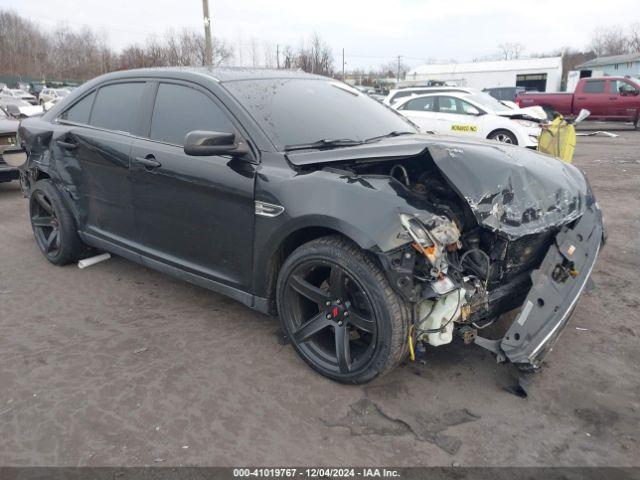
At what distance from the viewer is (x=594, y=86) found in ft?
63.7

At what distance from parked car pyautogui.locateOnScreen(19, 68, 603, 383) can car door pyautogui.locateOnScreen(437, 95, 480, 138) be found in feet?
26.6

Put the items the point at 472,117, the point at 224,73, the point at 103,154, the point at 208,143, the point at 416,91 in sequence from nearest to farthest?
the point at 208,143 < the point at 224,73 < the point at 103,154 < the point at 472,117 < the point at 416,91

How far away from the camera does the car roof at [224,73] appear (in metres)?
3.68

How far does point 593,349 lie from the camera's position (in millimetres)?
3352

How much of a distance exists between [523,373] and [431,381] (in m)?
0.51

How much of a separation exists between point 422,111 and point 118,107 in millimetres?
9295

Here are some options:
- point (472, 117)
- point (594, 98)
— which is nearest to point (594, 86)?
point (594, 98)

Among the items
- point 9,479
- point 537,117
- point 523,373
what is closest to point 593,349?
point 523,373

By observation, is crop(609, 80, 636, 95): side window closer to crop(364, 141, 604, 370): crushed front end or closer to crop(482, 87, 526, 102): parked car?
crop(482, 87, 526, 102): parked car

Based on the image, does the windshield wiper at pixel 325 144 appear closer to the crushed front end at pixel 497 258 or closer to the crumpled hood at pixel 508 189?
the crushed front end at pixel 497 258

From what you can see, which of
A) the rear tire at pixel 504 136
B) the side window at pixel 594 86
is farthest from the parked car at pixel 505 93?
the rear tire at pixel 504 136

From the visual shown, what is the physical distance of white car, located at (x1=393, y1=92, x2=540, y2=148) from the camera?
11.3m

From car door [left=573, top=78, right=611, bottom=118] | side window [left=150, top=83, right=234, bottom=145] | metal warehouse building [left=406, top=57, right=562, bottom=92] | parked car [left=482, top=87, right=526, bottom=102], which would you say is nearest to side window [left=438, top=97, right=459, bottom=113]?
side window [left=150, top=83, right=234, bottom=145]

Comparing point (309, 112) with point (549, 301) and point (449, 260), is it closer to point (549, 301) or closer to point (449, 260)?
point (449, 260)
